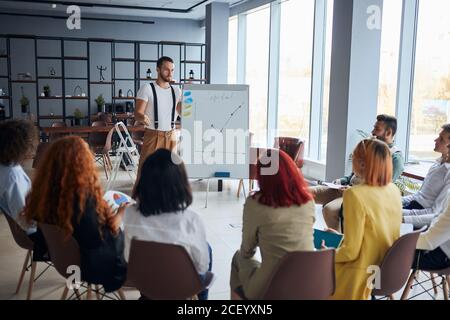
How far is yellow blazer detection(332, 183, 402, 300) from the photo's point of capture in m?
2.50

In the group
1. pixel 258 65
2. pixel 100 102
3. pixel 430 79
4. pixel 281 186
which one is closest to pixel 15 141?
pixel 281 186

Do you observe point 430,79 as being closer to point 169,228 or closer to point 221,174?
point 221,174

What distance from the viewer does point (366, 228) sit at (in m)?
2.54

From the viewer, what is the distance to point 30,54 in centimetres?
1196

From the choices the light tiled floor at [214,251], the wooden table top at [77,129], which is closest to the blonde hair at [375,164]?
the light tiled floor at [214,251]

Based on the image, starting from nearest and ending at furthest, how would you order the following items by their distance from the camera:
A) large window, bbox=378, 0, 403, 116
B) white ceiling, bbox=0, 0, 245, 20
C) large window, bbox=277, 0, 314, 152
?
large window, bbox=378, 0, 403, 116, large window, bbox=277, 0, 314, 152, white ceiling, bbox=0, 0, 245, 20

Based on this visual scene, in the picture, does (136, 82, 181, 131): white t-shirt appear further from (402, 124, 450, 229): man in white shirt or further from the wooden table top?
the wooden table top

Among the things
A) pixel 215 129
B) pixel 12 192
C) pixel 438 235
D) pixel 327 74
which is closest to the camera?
pixel 438 235

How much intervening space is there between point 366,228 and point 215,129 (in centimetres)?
345

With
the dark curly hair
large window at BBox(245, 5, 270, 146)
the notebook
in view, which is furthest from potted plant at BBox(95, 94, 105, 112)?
Result: the notebook

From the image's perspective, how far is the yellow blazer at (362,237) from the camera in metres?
2.50

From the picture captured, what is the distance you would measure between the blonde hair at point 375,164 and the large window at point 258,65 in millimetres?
7334

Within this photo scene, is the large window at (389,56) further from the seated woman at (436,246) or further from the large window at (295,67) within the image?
the seated woman at (436,246)
